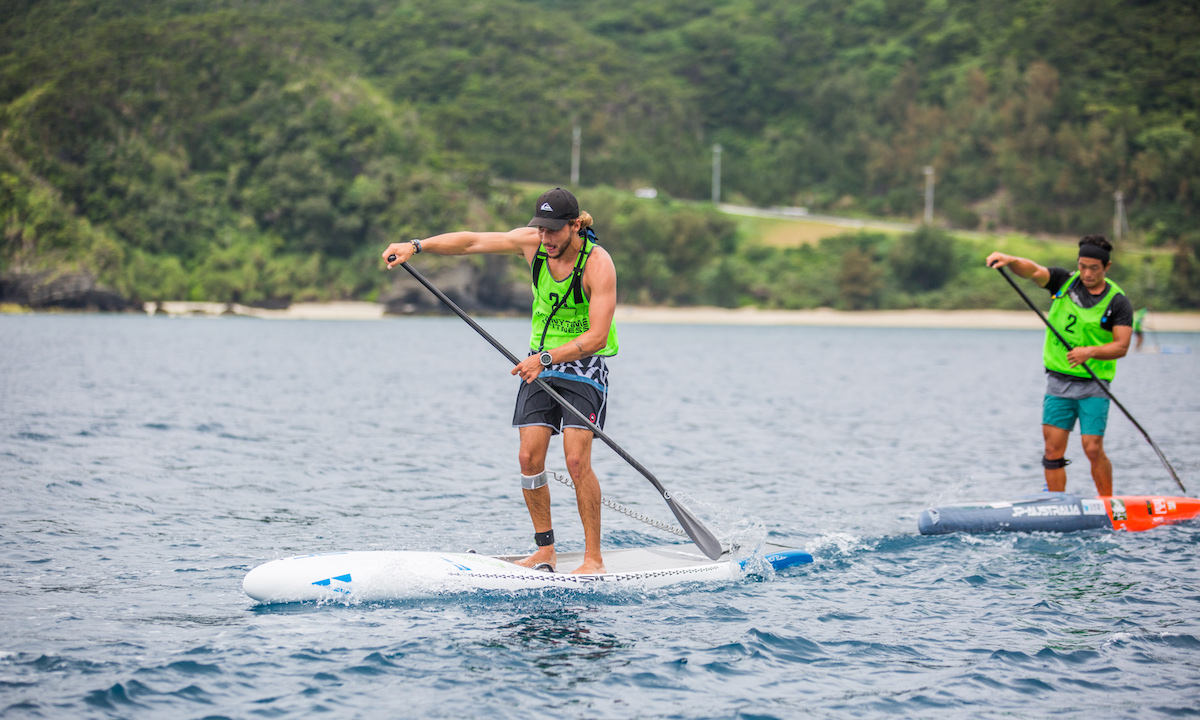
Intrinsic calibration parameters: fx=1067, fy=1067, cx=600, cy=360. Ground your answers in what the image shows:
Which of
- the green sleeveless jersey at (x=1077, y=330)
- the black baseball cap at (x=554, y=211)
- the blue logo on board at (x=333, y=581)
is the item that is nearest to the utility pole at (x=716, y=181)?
the green sleeveless jersey at (x=1077, y=330)

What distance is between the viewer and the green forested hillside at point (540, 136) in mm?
84812

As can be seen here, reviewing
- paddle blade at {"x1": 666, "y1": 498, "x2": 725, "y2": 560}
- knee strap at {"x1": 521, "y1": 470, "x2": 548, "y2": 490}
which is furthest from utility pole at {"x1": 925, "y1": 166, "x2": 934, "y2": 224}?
knee strap at {"x1": 521, "y1": 470, "x2": 548, "y2": 490}

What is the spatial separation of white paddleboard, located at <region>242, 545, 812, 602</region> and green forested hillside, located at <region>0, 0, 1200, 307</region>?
75693mm

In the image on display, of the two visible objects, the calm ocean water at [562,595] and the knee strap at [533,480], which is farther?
the knee strap at [533,480]

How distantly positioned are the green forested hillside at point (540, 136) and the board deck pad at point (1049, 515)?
2910 inches

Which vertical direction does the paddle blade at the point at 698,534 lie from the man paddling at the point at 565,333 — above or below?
below

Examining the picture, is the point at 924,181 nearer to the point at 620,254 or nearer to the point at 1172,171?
the point at 1172,171

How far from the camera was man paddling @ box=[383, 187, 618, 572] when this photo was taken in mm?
7387

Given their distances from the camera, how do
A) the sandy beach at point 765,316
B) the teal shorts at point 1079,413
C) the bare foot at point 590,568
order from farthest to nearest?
1. the sandy beach at point 765,316
2. the teal shorts at point 1079,413
3. the bare foot at point 590,568

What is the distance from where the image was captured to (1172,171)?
9125 cm

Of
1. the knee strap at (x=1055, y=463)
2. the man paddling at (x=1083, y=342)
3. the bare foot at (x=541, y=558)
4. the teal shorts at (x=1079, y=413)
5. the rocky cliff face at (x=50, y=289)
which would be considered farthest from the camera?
the rocky cliff face at (x=50, y=289)

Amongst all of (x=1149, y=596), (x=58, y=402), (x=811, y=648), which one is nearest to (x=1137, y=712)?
(x=811, y=648)

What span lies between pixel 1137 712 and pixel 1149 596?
Answer: 2.57 m

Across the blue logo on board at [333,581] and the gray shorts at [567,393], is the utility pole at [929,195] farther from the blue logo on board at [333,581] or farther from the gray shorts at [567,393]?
the blue logo on board at [333,581]
